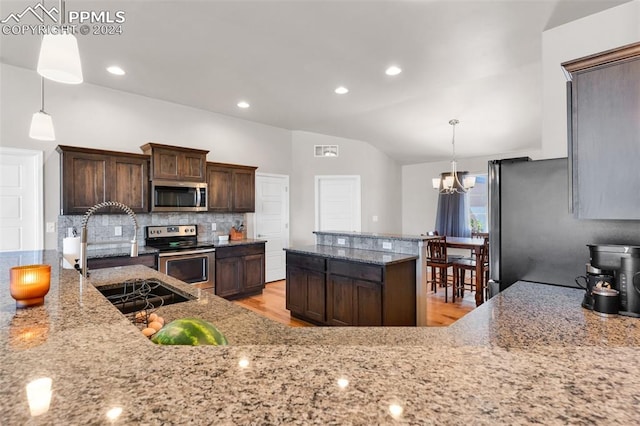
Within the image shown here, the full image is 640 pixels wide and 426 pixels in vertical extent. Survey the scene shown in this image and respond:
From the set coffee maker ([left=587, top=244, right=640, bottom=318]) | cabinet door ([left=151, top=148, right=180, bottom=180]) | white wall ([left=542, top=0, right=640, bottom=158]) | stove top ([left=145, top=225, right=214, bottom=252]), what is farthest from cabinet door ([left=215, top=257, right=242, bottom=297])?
coffee maker ([left=587, top=244, right=640, bottom=318])

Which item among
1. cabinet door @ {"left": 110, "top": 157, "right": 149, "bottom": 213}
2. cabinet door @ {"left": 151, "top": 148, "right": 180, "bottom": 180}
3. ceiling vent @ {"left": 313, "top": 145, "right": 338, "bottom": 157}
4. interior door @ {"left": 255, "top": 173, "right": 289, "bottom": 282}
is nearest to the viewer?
cabinet door @ {"left": 110, "top": 157, "right": 149, "bottom": 213}

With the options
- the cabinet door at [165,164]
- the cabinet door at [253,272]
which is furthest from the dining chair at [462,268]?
the cabinet door at [165,164]

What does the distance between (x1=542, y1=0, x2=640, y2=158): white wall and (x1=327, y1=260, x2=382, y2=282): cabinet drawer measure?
1.70 m

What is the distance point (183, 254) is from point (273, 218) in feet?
7.22

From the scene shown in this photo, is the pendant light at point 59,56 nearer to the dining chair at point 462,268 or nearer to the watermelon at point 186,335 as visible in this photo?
the watermelon at point 186,335

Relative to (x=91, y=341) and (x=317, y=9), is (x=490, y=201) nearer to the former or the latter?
(x=317, y=9)

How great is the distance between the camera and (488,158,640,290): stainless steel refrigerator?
5.77 ft

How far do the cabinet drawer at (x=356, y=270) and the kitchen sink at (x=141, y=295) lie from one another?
1.78m

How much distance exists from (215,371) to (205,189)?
14.4ft

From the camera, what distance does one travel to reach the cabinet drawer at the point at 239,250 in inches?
175

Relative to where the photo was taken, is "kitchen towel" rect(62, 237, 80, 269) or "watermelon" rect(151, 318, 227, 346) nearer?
"watermelon" rect(151, 318, 227, 346)

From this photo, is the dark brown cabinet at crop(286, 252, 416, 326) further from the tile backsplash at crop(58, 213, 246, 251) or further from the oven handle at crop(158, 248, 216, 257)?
the tile backsplash at crop(58, 213, 246, 251)

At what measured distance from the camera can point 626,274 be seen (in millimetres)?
1365

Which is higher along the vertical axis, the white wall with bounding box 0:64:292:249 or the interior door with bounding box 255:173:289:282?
the white wall with bounding box 0:64:292:249
